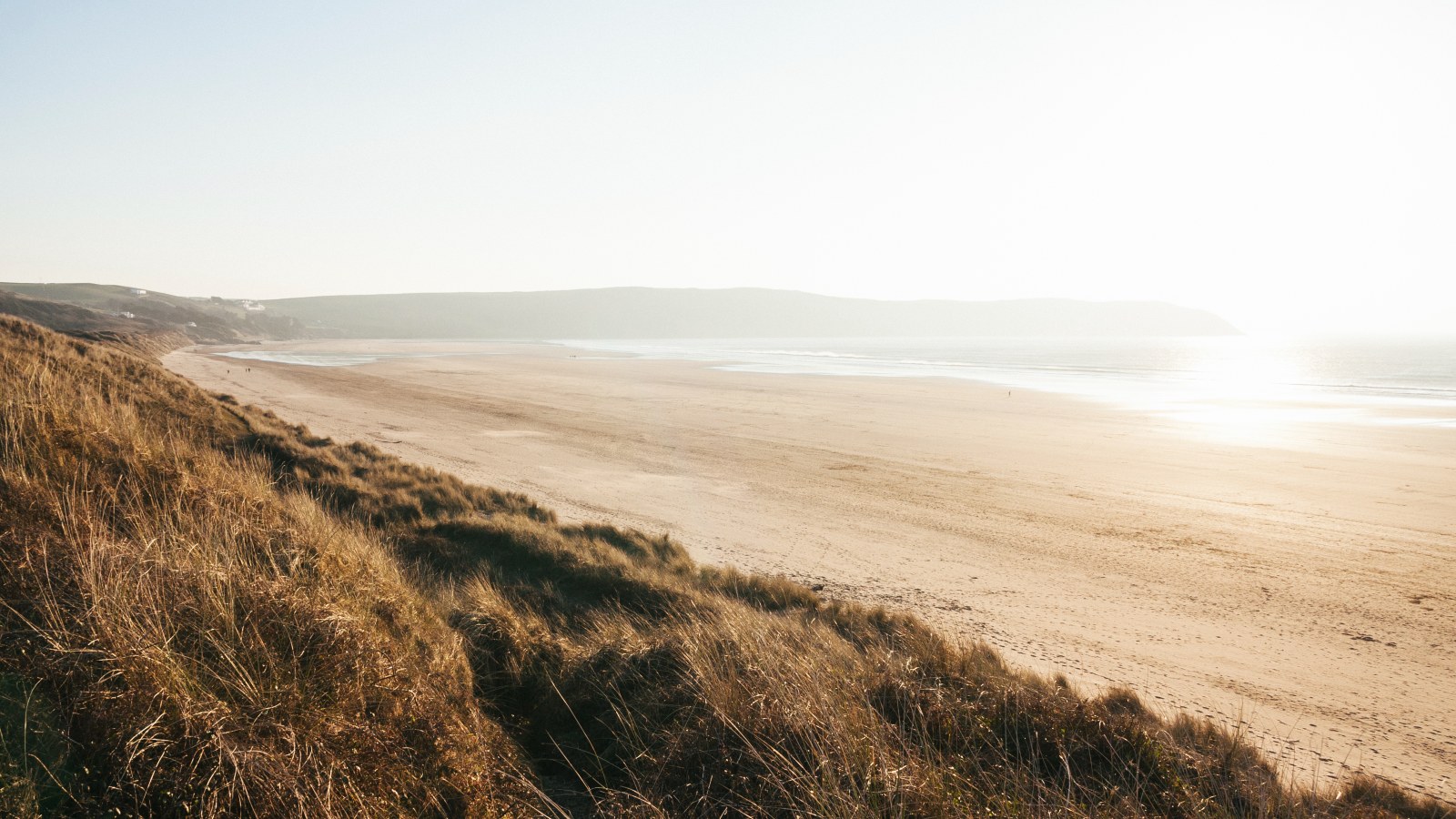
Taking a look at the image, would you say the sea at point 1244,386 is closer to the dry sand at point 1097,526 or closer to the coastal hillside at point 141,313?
the dry sand at point 1097,526

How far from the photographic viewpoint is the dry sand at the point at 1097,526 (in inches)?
271

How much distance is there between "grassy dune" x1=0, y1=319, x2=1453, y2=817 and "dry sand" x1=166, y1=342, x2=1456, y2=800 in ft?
Answer: 5.55

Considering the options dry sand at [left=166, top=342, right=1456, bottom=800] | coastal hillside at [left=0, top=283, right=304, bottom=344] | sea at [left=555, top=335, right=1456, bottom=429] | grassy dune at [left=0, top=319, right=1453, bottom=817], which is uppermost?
coastal hillside at [left=0, top=283, right=304, bottom=344]

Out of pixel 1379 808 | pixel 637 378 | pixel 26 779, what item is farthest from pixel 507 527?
pixel 637 378

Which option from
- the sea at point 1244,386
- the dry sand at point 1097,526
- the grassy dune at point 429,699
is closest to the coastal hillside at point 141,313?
the dry sand at point 1097,526

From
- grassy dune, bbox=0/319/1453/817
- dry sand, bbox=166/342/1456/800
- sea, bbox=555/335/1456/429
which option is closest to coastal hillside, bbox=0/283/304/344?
dry sand, bbox=166/342/1456/800

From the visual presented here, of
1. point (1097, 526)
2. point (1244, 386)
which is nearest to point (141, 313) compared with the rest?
point (1244, 386)

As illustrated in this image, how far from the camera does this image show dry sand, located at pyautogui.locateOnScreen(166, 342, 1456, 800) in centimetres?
688

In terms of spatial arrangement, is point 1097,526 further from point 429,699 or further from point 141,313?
point 141,313

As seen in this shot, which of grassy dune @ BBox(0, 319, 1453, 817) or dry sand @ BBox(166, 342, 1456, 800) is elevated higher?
grassy dune @ BBox(0, 319, 1453, 817)

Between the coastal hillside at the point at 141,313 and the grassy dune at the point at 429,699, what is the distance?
68.6 metres

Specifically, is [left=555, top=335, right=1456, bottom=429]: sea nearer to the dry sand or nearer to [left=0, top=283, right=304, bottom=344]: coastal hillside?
the dry sand

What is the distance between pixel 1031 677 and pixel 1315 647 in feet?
12.8

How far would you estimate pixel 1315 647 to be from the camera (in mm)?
7656
